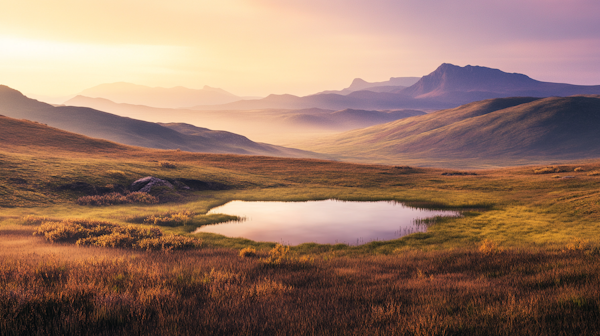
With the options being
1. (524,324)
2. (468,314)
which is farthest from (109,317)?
(524,324)

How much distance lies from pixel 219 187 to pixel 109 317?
39.4 metres

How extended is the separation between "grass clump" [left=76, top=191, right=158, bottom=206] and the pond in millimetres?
7057

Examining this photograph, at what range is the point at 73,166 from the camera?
127 ft

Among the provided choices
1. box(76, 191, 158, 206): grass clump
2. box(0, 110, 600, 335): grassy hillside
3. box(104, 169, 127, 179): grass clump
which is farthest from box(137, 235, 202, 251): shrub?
box(104, 169, 127, 179): grass clump

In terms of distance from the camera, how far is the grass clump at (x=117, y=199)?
29.8 metres

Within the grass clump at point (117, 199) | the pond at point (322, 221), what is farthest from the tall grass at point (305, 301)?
the grass clump at point (117, 199)

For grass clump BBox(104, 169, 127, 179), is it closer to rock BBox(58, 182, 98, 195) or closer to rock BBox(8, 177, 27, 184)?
rock BBox(58, 182, 98, 195)

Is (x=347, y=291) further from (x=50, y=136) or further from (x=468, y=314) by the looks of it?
(x=50, y=136)

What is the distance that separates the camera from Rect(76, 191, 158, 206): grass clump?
1174 inches

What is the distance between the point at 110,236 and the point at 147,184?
839 inches

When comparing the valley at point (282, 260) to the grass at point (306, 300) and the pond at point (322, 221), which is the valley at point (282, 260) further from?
Answer: the pond at point (322, 221)

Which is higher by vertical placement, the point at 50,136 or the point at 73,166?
the point at 50,136

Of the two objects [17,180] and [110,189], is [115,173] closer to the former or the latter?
[110,189]

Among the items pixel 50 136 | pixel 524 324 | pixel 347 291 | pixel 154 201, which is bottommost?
pixel 154 201
